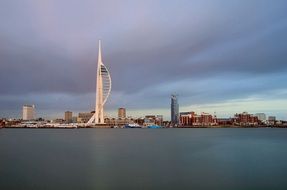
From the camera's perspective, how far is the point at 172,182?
18516mm

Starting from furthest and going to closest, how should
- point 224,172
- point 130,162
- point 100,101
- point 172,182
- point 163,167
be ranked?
point 100,101 → point 130,162 → point 163,167 → point 224,172 → point 172,182

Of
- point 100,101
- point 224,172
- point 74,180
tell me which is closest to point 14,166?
point 74,180

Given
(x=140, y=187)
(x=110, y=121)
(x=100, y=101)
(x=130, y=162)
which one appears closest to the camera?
(x=140, y=187)

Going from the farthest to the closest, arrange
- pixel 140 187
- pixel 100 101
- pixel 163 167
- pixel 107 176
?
pixel 100 101, pixel 163 167, pixel 107 176, pixel 140 187

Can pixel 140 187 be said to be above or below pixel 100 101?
below

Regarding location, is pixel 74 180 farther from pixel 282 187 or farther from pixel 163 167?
pixel 282 187

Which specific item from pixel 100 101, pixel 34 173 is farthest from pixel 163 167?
pixel 100 101

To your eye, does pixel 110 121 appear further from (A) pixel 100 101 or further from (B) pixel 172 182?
(B) pixel 172 182

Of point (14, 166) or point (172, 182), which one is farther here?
point (14, 166)

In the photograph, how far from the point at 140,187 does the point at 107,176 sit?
11.3ft

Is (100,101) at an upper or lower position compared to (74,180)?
upper

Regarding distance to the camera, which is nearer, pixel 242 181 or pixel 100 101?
pixel 242 181

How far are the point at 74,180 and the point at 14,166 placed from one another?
7.35 m

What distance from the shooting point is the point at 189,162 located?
87.9ft
